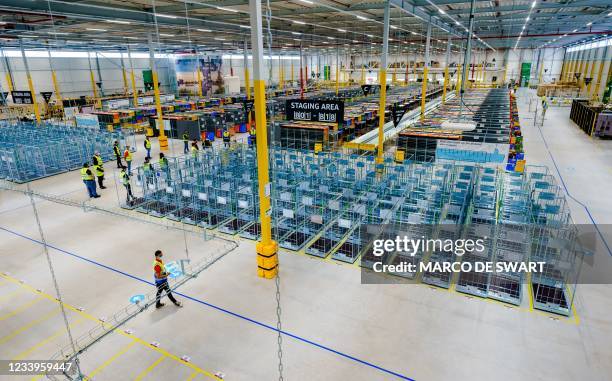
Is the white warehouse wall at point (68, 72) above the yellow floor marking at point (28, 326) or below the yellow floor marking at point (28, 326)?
above

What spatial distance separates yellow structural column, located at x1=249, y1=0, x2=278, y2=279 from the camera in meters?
7.57

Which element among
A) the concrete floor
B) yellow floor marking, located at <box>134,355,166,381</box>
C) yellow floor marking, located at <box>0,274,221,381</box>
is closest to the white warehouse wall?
yellow floor marking, located at <box>0,274,221,381</box>

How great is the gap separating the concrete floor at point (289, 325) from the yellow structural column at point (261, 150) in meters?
0.55

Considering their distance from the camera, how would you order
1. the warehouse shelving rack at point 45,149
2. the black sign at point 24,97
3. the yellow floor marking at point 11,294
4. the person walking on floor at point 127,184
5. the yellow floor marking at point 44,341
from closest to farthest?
the yellow floor marking at point 44,341 → the yellow floor marking at point 11,294 → the person walking on floor at point 127,184 → the warehouse shelving rack at point 45,149 → the black sign at point 24,97

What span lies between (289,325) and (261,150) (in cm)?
385

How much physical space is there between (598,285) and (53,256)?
14228 mm

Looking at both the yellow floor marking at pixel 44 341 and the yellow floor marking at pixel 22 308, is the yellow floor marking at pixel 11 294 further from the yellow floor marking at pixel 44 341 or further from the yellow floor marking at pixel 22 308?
the yellow floor marking at pixel 44 341

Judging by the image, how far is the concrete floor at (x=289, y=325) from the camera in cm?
621

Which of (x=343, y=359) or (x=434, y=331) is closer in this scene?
(x=343, y=359)

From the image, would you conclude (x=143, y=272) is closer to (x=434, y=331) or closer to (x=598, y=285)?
(x=434, y=331)

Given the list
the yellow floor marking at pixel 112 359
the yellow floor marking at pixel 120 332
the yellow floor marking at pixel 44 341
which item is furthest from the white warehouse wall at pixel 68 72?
the yellow floor marking at pixel 112 359

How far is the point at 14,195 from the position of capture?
1542 cm

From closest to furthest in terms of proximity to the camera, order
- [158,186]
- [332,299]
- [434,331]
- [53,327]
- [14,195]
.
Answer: [434,331] → [53,327] → [332,299] → [158,186] → [14,195]

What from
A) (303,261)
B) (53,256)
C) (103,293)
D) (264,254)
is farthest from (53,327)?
(303,261)
